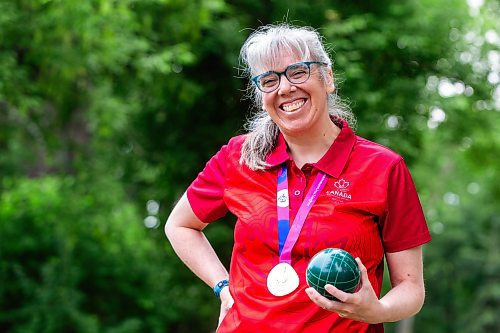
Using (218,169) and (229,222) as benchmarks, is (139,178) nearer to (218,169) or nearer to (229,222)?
(229,222)

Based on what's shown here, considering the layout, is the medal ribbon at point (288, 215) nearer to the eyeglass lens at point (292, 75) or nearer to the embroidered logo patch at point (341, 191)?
the embroidered logo patch at point (341, 191)

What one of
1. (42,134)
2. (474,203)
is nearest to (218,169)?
(42,134)

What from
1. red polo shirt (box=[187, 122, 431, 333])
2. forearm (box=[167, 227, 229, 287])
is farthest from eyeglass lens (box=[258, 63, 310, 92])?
forearm (box=[167, 227, 229, 287])

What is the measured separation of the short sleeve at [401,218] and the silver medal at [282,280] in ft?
1.12

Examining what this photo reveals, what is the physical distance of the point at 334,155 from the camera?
3125 mm

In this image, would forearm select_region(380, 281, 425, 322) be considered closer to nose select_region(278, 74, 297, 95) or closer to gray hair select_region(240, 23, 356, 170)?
gray hair select_region(240, 23, 356, 170)

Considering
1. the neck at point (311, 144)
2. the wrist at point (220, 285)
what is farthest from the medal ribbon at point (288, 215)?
the wrist at point (220, 285)

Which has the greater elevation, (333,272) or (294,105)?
(294,105)

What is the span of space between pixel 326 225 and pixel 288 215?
133 mm

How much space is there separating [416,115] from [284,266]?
8.79m

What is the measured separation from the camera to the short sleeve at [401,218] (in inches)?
119

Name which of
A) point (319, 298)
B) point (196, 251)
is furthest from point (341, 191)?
point (196, 251)

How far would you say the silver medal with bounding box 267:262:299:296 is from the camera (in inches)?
116

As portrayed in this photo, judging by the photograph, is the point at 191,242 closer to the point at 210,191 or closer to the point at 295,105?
the point at 210,191
